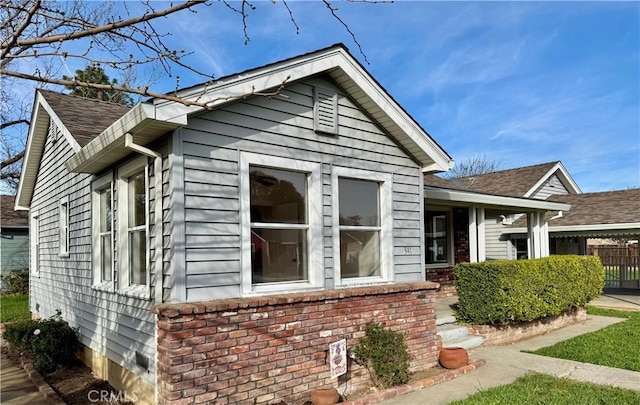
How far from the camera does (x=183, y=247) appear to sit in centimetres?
458

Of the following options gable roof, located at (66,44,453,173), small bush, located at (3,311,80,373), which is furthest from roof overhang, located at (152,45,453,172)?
small bush, located at (3,311,80,373)

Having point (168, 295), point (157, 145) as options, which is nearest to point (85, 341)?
point (168, 295)

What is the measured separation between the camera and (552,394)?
5.34 meters

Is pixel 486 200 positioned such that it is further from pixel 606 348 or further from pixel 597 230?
pixel 597 230

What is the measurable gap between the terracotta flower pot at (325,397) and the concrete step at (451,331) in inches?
124

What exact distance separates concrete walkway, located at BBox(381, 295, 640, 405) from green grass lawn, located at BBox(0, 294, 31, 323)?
11620mm

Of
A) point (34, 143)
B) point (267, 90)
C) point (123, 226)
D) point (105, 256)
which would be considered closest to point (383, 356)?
point (267, 90)

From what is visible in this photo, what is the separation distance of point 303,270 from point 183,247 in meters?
1.68

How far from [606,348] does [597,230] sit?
870 centimetres

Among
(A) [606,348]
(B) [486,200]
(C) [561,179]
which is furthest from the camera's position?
(C) [561,179]

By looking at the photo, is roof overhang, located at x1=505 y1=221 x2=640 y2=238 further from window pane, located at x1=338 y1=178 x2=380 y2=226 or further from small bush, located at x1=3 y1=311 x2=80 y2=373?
small bush, located at x1=3 y1=311 x2=80 y2=373

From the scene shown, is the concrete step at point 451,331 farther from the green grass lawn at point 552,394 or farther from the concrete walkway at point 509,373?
the green grass lawn at point 552,394

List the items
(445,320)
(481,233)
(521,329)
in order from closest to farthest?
(445,320) → (521,329) → (481,233)

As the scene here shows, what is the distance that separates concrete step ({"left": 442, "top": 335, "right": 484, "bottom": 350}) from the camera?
7673 millimetres
